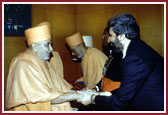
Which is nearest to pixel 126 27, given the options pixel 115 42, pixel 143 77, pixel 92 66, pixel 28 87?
pixel 115 42

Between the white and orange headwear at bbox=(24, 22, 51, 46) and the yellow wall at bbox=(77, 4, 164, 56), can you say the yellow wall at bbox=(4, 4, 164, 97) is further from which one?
the white and orange headwear at bbox=(24, 22, 51, 46)

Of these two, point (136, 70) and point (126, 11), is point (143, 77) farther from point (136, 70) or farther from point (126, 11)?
point (126, 11)

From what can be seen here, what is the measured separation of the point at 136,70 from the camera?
2164 mm

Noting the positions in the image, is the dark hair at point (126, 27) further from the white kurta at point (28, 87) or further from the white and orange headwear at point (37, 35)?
the white kurta at point (28, 87)

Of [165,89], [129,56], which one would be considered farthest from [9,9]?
[165,89]

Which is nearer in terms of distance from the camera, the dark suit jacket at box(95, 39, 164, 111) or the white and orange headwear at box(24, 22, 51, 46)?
the dark suit jacket at box(95, 39, 164, 111)

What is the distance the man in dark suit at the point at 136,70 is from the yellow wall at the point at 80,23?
2.86 m

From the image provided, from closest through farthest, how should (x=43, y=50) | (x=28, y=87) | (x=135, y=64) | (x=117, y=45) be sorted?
1. (x=135, y=64)
2. (x=28, y=87)
3. (x=117, y=45)
4. (x=43, y=50)

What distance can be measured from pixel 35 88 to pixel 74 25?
476cm

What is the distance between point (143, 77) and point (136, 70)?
11 centimetres

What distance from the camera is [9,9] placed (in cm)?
464

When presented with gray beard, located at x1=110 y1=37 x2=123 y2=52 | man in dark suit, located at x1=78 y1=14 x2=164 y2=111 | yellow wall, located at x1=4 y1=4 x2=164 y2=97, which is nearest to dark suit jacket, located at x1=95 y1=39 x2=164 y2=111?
man in dark suit, located at x1=78 y1=14 x2=164 y2=111

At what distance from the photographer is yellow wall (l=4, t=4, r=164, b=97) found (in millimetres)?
4927

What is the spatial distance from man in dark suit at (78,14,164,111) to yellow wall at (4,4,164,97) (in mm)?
2859
